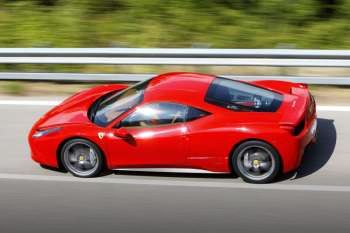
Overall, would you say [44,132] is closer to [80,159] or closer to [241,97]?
[80,159]

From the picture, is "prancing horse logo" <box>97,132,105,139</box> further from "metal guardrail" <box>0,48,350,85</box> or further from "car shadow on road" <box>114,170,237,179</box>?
"metal guardrail" <box>0,48,350,85</box>

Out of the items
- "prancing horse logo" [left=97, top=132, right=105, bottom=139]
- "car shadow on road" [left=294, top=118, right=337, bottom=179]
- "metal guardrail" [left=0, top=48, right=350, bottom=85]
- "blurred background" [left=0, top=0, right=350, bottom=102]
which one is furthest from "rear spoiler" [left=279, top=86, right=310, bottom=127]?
"blurred background" [left=0, top=0, right=350, bottom=102]

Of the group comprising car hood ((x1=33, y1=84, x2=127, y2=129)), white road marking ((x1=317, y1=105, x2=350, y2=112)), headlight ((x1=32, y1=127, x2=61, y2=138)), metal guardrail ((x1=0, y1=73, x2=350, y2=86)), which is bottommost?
headlight ((x1=32, y1=127, x2=61, y2=138))

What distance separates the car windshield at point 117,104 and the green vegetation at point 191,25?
469 centimetres

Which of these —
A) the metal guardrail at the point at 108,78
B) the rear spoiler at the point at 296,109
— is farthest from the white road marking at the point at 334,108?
the rear spoiler at the point at 296,109

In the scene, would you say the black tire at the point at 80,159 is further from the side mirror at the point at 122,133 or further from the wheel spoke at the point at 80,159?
the side mirror at the point at 122,133

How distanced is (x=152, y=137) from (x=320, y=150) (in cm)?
209

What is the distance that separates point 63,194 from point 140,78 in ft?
11.7

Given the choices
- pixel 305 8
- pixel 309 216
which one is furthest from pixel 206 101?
pixel 305 8

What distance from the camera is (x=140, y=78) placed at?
10.3 m

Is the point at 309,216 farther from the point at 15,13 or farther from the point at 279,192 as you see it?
the point at 15,13

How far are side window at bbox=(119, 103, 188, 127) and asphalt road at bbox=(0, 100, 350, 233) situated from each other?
0.64 m

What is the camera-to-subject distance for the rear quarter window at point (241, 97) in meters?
7.06

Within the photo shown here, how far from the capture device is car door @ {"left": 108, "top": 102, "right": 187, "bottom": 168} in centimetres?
696
